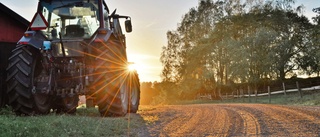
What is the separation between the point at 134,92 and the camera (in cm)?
1130

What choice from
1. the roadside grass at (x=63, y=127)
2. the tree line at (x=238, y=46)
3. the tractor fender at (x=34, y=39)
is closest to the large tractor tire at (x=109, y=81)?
the roadside grass at (x=63, y=127)

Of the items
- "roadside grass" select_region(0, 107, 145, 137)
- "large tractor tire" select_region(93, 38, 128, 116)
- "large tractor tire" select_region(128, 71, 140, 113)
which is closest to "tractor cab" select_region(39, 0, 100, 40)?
"large tractor tire" select_region(93, 38, 128, 116)

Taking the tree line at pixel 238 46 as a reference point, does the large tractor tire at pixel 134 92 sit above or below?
below

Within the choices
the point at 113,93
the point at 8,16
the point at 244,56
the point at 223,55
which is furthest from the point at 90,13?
the point at 223,55

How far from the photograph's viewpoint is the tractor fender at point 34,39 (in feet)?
26.5

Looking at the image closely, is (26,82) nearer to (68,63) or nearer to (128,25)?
(68,63)

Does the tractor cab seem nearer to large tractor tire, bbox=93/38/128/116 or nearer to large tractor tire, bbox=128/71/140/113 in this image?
large tractor tire, bbox=93/38/128/116

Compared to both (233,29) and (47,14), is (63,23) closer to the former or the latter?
(47,14)

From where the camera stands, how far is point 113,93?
822cm

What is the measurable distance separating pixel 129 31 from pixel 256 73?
25.5 metres

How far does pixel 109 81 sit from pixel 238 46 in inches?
1040

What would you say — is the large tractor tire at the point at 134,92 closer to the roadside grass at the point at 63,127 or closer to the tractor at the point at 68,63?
the tractor at the point at 68,63

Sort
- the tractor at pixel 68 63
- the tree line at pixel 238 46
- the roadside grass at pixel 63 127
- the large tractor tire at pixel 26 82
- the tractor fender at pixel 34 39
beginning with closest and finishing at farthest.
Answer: the roadside grass at pixel 63 127 → the large tractor tire at pixel 26 82 → the tractor at pixel 68 63 → the tractor fender at pixel 34 39 → the tree line at pixel 238 46

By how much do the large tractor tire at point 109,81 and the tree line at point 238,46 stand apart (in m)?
24.8
